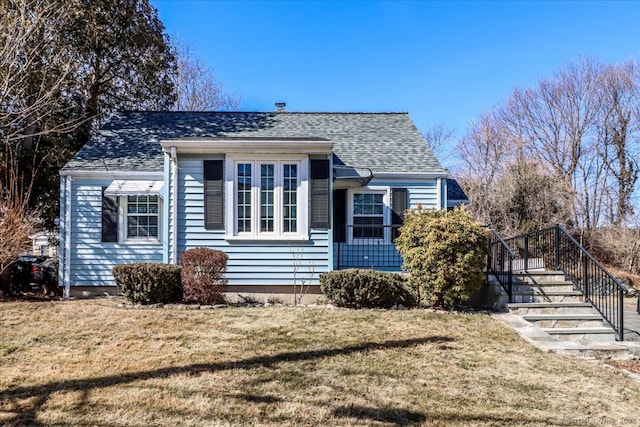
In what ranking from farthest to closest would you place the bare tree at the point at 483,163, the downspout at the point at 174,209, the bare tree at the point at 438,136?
the bare tree at the point at 438,136
the bare tree at the point at 483,163
the downspout at the point at 174,209

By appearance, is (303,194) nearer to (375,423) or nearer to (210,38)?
(375,423)

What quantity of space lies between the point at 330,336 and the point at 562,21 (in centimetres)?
1278

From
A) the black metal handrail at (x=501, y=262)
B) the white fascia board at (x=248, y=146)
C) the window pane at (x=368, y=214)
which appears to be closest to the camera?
the black metal handrail at (x=501, y=262)

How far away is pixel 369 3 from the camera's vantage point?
13.6 meters

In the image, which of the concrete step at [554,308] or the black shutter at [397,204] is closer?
the concrete step at [554,308]

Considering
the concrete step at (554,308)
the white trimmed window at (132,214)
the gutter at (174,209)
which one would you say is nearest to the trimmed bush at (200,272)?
the gutter at (174,209)

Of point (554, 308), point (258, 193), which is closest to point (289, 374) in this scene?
point (258, 193)

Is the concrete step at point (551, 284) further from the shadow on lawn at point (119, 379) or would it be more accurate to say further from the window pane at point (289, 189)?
the window pane at point (289, 189)

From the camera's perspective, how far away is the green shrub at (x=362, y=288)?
26.6ft

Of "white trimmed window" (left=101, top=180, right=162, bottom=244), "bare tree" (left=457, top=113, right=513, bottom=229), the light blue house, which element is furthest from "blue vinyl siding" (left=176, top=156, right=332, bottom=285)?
"bare tree" (left=457, top=113, right=513, bottom=229)

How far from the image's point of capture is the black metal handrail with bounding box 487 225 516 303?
27.2ft

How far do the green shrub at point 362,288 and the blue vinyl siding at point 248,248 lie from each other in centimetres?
75

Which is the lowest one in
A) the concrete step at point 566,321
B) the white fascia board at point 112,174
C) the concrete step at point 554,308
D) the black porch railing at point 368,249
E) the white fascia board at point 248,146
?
the concrete step at point 566,321

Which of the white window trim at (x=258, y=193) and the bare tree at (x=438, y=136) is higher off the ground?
the bare tree at (x=438, y=136)
